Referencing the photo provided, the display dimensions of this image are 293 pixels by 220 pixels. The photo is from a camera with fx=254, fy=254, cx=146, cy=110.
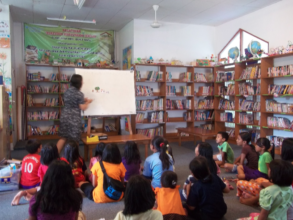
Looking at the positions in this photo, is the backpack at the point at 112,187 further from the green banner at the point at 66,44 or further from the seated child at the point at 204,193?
the green banner at the point at 66,44

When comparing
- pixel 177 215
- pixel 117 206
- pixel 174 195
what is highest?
pixel 174 195

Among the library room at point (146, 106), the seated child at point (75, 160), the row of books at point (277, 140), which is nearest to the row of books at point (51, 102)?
the library room at point (146, 106)

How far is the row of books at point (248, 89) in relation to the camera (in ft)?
18.6

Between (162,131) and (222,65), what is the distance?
92.3 inches

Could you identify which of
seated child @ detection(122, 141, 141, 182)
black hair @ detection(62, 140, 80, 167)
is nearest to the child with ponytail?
seated child @ detection(122, 141, 141, 182)

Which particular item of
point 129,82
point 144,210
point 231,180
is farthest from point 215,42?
A: point 144,210

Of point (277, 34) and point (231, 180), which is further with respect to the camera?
point (277, 34)

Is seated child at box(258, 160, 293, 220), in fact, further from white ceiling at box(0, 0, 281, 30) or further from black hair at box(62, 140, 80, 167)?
white ceiling at box(0, 0, 281, 30)

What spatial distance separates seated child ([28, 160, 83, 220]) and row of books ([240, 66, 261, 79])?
199 inches

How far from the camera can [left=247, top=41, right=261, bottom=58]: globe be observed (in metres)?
5.80

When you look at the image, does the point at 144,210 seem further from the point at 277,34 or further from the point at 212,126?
the point at 212,126

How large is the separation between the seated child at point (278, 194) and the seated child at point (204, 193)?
Answer: 41 centimetres

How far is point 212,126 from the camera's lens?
707 cm

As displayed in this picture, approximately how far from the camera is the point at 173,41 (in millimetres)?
6824
